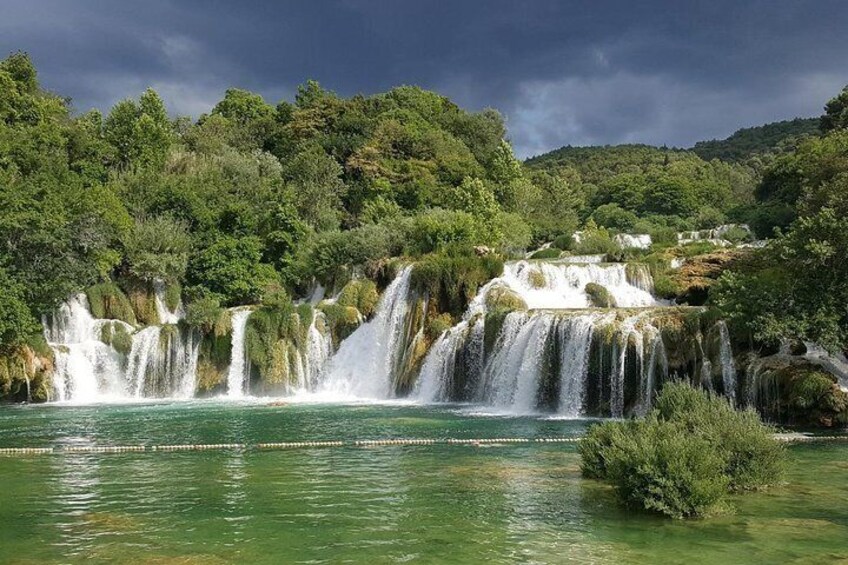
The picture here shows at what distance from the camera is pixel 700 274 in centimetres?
3462

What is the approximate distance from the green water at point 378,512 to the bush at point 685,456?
1.04 feet

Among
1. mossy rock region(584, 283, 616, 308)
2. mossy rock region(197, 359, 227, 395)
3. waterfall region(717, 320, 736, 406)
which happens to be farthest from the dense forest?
mossy rock region(584, 283, 616, 308)

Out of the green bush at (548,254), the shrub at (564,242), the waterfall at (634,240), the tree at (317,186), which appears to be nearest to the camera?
the green bush at (548,254)

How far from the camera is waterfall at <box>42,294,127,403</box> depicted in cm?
3353

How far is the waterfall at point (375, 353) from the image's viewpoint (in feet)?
111

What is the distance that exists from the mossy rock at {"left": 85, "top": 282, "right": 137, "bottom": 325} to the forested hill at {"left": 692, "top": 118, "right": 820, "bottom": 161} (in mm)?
105605

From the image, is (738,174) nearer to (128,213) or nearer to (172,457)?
(128,213)

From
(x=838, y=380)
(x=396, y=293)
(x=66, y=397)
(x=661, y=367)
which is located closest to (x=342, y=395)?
(x=396, y=293)

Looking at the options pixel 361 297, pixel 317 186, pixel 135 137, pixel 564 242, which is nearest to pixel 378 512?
pixel 361 297

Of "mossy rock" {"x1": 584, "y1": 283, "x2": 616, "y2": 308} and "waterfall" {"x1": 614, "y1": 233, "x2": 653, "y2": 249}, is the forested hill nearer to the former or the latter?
"waterfall" {"x1": 614, "y1": 233, "x2": 653, "y2": 249}

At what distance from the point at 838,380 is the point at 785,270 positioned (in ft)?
11.2

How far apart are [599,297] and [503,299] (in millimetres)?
4864

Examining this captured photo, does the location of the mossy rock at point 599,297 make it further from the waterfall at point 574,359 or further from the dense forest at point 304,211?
the waterfall at point 574,359

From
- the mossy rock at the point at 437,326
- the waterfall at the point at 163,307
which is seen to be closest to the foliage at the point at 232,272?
the waterfall at the point at 163,307
